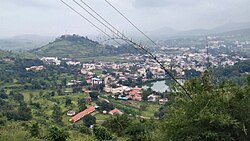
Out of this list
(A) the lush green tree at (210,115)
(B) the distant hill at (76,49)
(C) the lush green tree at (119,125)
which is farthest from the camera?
(B) the distant hill at (76,49)

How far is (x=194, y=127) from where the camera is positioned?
7.61 meters

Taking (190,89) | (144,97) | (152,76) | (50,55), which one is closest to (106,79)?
(152,76)

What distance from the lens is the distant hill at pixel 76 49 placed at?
78.6 meters

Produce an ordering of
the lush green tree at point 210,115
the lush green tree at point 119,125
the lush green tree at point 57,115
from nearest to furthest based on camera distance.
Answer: the lush green tree at point 210,115 < the lush green tree at point 119,125 < the lush green tree at point 57,115

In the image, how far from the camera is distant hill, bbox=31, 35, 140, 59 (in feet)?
258

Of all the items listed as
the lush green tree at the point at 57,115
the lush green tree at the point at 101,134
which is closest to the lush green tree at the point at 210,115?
the lush green tree at the point at 101,134

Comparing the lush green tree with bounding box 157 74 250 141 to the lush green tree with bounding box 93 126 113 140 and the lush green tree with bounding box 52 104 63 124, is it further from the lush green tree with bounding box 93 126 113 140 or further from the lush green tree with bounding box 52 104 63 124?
the lush green tree with bounding box 52 104 63 124

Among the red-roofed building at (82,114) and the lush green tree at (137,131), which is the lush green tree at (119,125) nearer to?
the lush green tree at (137,131)

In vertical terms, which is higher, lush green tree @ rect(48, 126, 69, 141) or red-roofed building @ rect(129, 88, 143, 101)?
lush green tree @ rect(48, 126, 69, 141)

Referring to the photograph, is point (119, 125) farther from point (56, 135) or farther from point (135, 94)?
point (135, 94)

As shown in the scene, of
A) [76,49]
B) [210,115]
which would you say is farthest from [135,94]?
[76,49]

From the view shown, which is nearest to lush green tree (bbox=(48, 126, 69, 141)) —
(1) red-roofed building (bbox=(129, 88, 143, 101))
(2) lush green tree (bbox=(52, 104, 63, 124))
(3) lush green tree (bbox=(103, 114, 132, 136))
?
(3) lush green tree (bbox=(103, 114, 132, 136))

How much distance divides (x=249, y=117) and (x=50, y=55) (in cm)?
7253

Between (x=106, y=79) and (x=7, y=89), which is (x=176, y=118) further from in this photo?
(x=106, y=79)
